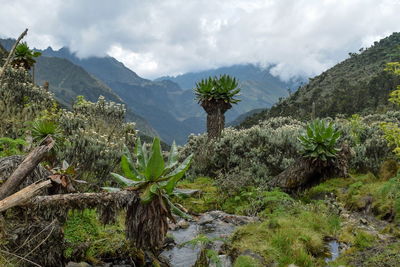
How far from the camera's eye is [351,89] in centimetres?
7200

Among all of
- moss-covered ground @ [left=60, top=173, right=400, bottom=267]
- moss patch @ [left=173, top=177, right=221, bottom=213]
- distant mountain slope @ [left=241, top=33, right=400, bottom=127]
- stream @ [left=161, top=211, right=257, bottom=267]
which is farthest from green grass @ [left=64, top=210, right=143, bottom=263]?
distant mountain slope @ [left=241, top=33, right=400, bottom=127]

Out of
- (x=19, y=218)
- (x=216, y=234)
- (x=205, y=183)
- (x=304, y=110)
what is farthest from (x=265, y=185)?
(x=304, y=110)

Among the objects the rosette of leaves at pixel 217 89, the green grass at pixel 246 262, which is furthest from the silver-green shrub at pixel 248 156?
the green grass at pixel 246 262

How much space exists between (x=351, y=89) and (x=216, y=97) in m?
62.7

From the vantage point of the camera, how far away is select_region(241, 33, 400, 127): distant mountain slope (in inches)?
2514

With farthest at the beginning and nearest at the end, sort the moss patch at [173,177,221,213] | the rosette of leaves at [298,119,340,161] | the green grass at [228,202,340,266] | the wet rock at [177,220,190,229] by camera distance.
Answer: the moss patch at [173,177,221,213] → the rosette of leaves at [298,119,340,161] → the wet rock at [177,220,190,229] → the green grass at [228,202,340,266]

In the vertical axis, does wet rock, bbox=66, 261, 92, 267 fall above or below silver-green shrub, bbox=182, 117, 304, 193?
below

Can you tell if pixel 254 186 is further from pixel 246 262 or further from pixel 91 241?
pixel 91 241

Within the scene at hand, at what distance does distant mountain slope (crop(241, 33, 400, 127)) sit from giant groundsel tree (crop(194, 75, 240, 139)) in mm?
44468

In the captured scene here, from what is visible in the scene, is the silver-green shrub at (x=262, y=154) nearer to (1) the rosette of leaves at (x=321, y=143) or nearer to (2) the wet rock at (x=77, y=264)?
(1) the rosette of leaves at (x=321, y=143)

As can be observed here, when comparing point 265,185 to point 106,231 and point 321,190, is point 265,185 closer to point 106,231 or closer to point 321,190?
point 321,190

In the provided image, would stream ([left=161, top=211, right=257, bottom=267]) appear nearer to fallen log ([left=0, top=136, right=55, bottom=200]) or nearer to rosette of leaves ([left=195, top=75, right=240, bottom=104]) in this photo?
fallen log ([left=0, top=136, right=55, bottom=200])

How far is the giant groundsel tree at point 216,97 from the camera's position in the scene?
1695 cm

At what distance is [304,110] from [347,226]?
67940mm
